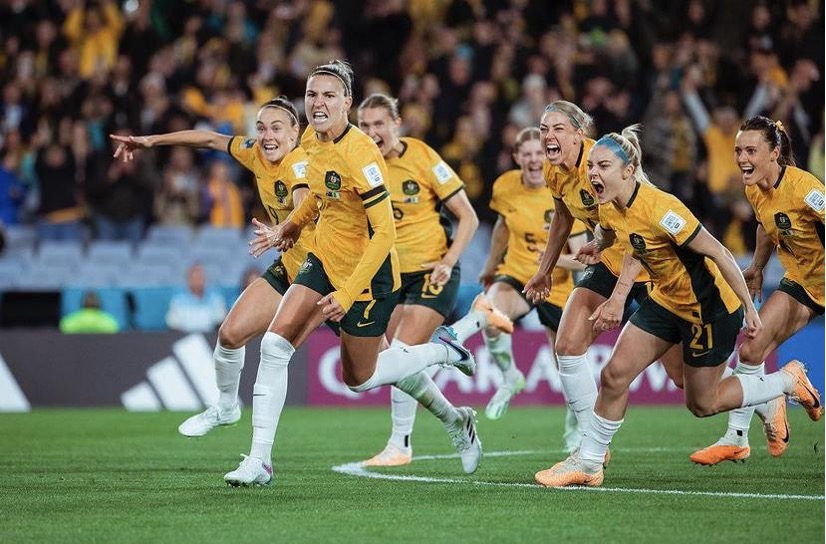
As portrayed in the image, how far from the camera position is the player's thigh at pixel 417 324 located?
10.2 meters

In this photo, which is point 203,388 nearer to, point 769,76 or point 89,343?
point 89,343

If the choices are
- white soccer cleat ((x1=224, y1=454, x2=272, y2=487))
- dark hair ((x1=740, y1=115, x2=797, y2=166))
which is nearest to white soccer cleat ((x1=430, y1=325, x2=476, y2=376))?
white soccer cleat ((x1=224, y1=454, x2=272, y2=487))

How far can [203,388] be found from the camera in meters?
15.8

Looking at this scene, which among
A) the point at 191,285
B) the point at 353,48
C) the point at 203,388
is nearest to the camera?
the point at 203,388

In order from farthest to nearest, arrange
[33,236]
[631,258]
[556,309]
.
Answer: [33,236] < [556,309] < [631,258]

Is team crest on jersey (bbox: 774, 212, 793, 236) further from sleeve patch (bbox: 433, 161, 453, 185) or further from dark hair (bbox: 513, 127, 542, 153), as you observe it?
dark hair (bbox: 513, 127, 542, 153)

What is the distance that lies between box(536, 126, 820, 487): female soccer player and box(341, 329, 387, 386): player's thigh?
1.22 metres

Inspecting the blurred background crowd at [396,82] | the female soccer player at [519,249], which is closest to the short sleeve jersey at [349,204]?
the female soccer player at [519,249]

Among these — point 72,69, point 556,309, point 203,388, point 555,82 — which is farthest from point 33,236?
point 556,309

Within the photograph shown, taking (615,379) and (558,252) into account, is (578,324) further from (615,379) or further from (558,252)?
(615,379)

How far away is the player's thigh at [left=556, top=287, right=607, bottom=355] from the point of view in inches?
356

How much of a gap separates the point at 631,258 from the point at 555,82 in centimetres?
1093

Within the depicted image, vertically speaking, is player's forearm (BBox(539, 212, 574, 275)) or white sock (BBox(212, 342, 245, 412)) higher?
player's forearm (BBox(539, 212, 574, 275))

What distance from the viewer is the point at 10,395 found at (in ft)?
52.2
